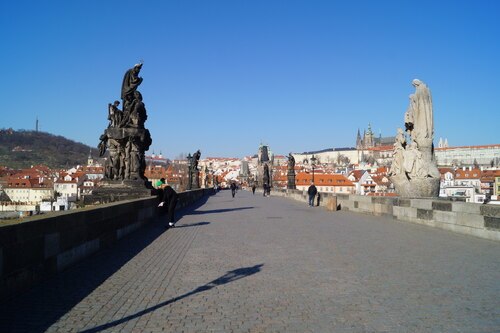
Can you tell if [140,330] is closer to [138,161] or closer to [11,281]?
[11,281]

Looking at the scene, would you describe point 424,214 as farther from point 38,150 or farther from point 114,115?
point 38,150

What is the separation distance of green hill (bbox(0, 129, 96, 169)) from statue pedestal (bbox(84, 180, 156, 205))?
110262 millimetres

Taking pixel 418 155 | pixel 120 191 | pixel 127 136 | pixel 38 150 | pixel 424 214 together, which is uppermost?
pixel 38 150

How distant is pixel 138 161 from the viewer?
50.8 ft

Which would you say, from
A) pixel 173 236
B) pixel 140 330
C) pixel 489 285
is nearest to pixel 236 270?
pixel 140 330

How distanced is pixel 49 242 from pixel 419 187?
1112 cm

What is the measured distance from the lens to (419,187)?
14078 mm

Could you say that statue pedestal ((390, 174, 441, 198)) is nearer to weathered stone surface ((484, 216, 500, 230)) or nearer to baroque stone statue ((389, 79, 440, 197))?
baroque stone statue ((389, 79, 440, 197))

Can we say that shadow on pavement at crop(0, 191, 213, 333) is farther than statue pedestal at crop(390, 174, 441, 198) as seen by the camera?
No

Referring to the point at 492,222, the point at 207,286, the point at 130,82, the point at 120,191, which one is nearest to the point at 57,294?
the point at 207,286

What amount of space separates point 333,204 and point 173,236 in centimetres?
1161

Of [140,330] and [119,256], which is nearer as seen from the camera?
[140,330]

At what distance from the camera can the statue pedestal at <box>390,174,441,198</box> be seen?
13922 mm

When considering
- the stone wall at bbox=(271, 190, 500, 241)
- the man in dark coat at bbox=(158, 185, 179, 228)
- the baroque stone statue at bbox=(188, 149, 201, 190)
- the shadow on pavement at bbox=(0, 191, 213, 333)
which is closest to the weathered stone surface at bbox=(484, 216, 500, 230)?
the stone wall at bbox=(271, 190, 500, 241)
